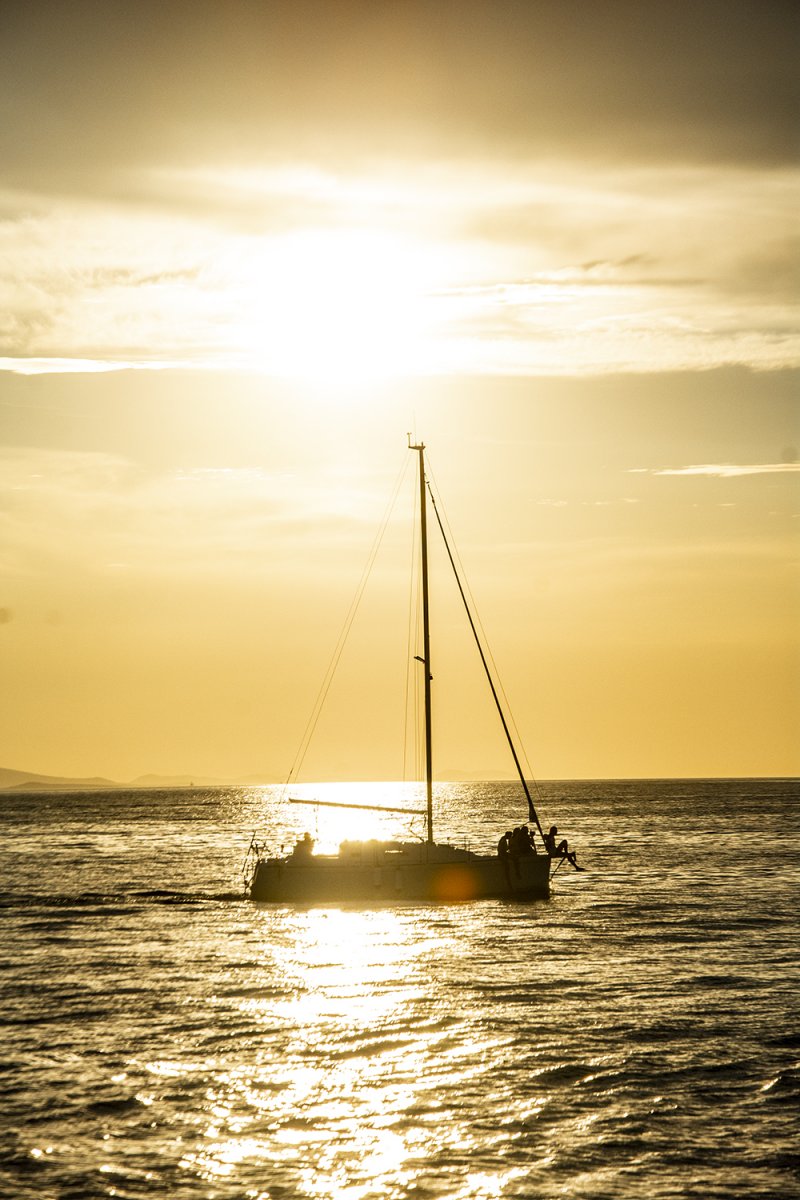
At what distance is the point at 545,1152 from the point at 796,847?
86.3 meters

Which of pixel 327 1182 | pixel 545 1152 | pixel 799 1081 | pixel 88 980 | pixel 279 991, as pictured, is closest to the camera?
pixel 327 1182

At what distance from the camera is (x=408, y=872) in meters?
55.7

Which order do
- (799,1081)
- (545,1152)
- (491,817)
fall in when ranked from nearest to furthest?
1. (545,1152)
2. (799,1081)
3. (491,817)

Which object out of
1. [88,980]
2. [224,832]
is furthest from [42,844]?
[88,980]

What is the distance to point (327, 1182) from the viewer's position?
2022 cm

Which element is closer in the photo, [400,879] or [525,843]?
[400,879]

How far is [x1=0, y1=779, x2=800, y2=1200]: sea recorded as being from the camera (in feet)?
68.6

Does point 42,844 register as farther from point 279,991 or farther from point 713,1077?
point 713,1077

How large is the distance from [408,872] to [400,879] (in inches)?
17.5

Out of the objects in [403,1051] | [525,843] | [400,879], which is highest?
[525,843]

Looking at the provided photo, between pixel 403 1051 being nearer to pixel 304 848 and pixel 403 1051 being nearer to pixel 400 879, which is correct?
pixel 400 879

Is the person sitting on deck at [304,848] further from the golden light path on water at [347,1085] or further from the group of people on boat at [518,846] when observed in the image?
the golden light path on water at [347,1085]

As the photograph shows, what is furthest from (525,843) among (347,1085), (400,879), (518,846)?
(347,1085)

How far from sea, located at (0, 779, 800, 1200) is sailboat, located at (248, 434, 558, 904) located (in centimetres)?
88
